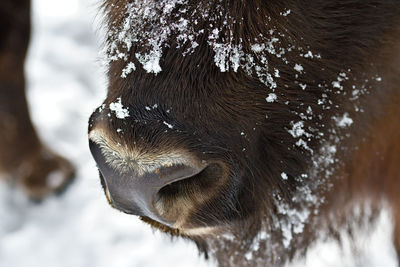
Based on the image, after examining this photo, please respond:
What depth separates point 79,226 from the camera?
2.82 metres

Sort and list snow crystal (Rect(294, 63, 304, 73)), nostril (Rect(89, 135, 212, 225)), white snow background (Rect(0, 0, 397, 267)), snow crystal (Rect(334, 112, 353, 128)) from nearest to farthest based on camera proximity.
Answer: nostril (Rect(89, 135, 212, 225)), snow crystal (Rect(294, 63, 304, 73)), snow crystal (Rect(334, 112, 353, 128)), white snow background (Rect(0, 0, 397, 267))

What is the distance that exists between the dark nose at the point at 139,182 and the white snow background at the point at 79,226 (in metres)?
1.14

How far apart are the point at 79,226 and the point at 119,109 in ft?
6.07

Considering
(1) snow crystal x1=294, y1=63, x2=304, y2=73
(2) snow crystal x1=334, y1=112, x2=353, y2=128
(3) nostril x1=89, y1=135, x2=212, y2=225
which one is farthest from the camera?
(2) snow crystal x1=334, y1=112, x2=353, y2=128

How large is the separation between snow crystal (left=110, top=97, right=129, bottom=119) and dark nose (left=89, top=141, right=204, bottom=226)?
9 cm

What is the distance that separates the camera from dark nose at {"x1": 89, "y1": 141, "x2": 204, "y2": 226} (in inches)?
41.9

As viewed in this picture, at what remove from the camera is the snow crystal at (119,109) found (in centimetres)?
Result: 112

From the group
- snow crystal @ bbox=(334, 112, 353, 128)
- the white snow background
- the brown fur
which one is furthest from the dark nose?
the brown fur

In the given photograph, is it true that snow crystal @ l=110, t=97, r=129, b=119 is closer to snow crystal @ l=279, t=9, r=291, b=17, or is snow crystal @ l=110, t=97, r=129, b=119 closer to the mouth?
the mouth

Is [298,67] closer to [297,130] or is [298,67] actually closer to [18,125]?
[297,130]

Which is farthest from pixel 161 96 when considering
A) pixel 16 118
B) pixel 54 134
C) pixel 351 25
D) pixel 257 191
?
pixel 54 134

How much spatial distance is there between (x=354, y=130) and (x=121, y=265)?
1.61 meters

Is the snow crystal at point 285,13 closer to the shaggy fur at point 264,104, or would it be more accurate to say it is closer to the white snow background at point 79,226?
the shaggy fur at point 264,104

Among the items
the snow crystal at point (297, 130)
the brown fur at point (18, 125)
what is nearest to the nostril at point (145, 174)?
the snow crystal at point (297, 130)
